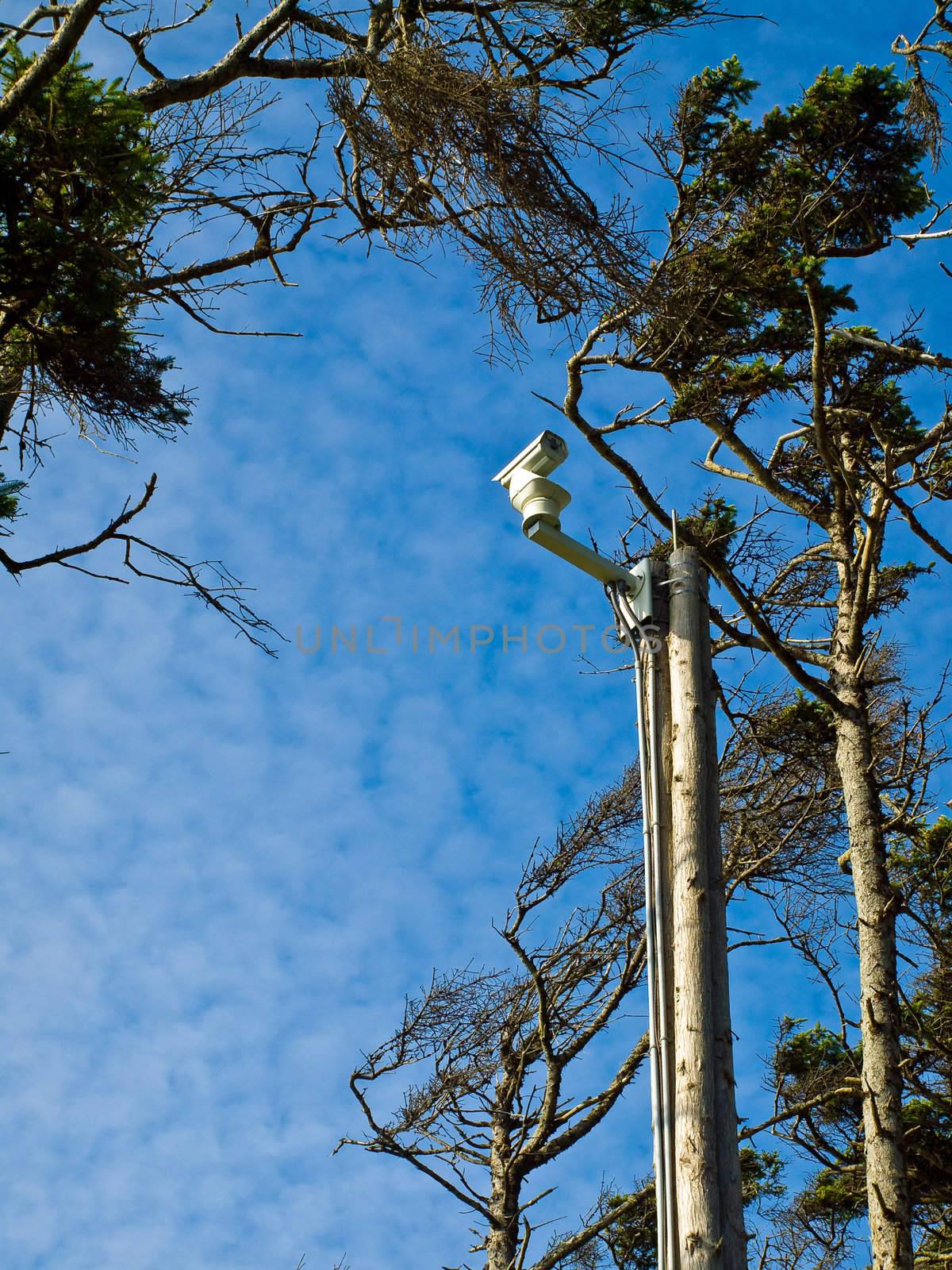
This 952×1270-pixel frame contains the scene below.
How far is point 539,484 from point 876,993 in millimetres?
4390

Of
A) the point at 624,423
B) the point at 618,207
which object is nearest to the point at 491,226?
the point at 618,207

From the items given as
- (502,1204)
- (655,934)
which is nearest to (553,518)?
(655,934)

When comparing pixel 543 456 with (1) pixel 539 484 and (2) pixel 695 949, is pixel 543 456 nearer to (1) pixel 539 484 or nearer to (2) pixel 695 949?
(1) pixel 539 484

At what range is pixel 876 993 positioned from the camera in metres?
6.90

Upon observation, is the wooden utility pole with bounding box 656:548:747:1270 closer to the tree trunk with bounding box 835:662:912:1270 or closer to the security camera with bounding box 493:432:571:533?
the security camera with bounding box 493:432:571:533

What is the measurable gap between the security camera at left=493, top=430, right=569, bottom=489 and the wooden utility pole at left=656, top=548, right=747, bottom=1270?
47 centimetres

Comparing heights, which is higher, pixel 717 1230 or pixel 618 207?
pixel 618 207

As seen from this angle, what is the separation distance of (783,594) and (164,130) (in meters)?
5.22

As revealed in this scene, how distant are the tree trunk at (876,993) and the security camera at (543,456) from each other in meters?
4.24

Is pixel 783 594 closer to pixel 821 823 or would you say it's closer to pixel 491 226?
pixel 821 823

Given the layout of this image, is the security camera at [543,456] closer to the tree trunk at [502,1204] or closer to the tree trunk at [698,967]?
the tree trunk at [698,967]

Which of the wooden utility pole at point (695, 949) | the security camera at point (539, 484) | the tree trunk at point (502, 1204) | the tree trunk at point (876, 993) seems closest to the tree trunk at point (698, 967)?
the wooden utility pole at point (695, 949)

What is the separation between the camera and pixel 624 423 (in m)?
6.49

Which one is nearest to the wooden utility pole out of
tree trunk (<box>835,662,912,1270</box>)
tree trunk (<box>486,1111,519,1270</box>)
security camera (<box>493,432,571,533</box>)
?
security camera (<box>493,432,571,533</box>)
